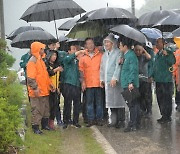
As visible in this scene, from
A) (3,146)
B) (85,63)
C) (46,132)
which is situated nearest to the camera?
(3,146)

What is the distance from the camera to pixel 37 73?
6789mm

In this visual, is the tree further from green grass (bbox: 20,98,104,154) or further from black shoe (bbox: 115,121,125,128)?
green grass (bbox: 20,98,104,154)

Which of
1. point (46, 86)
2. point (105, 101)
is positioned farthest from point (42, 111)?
point (105, 101)

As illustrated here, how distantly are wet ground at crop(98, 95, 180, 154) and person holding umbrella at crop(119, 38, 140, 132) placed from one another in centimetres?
30

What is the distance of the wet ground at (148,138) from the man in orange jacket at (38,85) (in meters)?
1.21

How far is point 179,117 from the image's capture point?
8312 millimetres

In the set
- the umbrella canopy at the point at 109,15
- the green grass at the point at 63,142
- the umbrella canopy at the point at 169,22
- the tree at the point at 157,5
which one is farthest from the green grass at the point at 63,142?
the tree at the point at 157,5

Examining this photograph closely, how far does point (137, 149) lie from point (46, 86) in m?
2.01

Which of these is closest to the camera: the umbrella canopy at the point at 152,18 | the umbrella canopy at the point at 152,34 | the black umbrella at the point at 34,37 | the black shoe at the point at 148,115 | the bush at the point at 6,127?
the bush at the point at 6,127

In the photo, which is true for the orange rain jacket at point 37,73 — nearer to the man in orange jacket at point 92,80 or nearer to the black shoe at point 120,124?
the man in orange jacket at point 92,80

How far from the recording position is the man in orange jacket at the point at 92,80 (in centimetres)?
762

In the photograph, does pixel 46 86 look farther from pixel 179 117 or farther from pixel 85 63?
pixel 179 117

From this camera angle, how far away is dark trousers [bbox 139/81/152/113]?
824 cm

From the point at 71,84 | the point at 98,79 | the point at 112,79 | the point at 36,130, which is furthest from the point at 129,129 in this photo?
the point at 36,130
